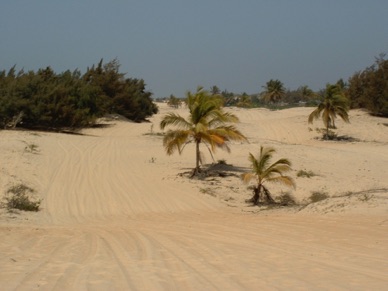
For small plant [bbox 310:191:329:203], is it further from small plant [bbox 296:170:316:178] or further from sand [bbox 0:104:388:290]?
small plant [bbox 296:170:316:178]

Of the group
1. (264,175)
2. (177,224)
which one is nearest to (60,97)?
(264,175)

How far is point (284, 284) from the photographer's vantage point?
208 inches

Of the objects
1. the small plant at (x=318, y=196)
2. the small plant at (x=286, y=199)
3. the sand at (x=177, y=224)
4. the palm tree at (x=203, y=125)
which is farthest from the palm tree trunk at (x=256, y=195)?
the palm tree at (x=203, y=125)

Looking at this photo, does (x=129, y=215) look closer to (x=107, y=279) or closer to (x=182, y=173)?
(x=182, y=173)

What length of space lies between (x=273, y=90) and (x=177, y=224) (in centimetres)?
8163

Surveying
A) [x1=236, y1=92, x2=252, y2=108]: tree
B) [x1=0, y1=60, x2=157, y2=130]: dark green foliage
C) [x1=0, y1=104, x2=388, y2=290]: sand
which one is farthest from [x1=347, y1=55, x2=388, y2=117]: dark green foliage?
[x1=236, y1=92, x2=252, y2=108]: tree

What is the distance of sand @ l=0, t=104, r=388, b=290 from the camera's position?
18.7 ft

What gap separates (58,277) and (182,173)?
45.1 ft

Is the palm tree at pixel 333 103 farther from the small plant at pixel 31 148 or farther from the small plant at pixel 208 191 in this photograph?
the small plant at pixel 31 148

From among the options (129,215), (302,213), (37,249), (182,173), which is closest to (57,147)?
(182,173)

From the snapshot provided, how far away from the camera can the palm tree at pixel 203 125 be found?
1808 centimetres

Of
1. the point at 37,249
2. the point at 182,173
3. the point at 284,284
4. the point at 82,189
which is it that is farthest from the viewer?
the point at 182,173

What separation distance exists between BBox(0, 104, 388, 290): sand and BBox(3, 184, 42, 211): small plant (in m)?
0.30

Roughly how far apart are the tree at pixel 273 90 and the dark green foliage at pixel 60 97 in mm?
50458
